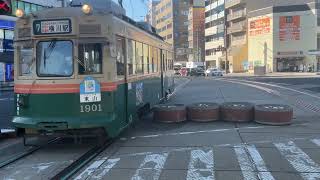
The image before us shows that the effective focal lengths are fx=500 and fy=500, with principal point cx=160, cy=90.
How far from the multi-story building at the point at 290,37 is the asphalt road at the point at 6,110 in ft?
272

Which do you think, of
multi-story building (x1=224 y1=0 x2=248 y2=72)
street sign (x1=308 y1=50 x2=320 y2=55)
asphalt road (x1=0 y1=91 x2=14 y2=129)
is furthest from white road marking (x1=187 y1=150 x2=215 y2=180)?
multi-story building (x1=224 y1=0 x2=248 y2=72)

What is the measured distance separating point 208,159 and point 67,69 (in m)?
3.45

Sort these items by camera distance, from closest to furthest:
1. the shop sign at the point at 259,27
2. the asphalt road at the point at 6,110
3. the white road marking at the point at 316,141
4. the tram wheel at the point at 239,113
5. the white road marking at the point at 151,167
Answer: the white road marking at the point at 151,167 < the white road marking at the point at 316,141 < the asphalt road at the point at 6,110 < the tram wheel at the point at 239,113 < the shop sign at the point at 259,27

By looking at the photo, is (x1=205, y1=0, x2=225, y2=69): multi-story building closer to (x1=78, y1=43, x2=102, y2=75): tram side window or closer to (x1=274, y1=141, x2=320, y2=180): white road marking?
(x1=274, y1=141, x2=320, y2=180): white road marking

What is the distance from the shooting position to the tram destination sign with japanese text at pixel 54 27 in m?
10.4

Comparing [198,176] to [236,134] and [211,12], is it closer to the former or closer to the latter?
[236,134]

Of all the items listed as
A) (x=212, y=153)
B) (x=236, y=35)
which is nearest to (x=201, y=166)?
(x=212, y=153)

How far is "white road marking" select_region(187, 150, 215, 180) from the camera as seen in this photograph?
828 centimetres

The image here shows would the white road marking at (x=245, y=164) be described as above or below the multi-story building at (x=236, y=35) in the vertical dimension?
below

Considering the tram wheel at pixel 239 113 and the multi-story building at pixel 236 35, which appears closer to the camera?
the tram wheel at pixel 239 113

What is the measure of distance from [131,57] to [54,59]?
258 centimetres

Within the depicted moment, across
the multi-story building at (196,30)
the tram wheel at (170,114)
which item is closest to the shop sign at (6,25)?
the tram wheel at (170,114)

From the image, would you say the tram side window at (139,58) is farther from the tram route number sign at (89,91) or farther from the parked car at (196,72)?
the parked car at (196,72)

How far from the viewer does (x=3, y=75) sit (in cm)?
1370
